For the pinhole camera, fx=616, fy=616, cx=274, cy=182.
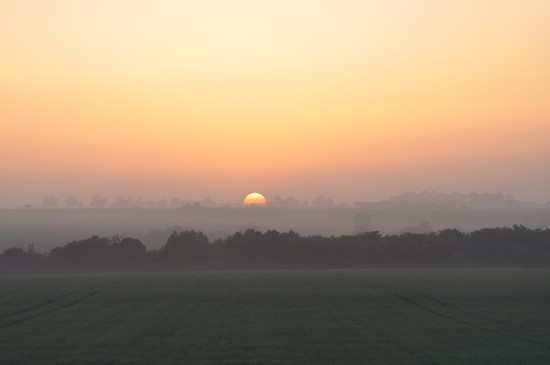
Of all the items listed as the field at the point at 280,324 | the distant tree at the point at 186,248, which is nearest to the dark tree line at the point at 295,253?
the distant tree at the point at 186,248

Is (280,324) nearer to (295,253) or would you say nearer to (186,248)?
(295,253)

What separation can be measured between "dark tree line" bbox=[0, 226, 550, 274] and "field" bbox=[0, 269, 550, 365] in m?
51.4

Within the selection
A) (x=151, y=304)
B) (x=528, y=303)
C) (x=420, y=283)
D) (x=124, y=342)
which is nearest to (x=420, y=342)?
(x=124, y=342)

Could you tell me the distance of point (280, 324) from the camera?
95.8ft

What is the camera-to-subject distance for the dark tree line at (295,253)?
3954 inches

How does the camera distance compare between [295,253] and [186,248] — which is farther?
[186,248]

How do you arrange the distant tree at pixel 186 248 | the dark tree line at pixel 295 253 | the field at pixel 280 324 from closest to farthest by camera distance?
the field at pixel 280 324 < the dark tree line at pixel 295 253 < the distant tree at pixel 186 248

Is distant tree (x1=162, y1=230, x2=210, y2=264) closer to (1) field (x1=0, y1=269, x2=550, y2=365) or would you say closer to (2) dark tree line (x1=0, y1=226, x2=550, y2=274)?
(2) dark tree line (x1=0, y1=226, x2=550, y2=274)

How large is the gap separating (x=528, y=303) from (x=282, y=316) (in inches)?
616

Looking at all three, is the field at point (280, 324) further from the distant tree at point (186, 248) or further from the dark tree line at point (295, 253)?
the distant tree at point (186, 248)

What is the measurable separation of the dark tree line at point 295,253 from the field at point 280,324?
51.4 meters

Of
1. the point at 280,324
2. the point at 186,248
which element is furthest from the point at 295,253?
the point at 280,324

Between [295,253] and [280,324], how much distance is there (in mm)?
75930

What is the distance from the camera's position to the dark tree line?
330ft
